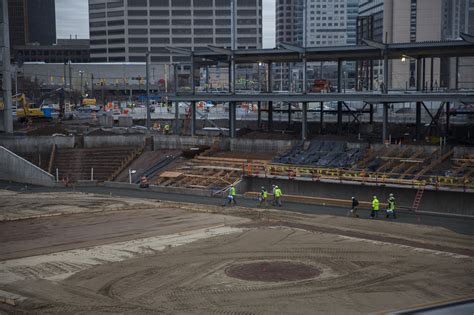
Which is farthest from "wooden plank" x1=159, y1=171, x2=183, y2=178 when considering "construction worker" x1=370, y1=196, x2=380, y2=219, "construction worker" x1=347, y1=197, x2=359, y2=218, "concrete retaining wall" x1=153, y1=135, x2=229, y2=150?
"construction worker" x1=370, y1=196, x2=380, y2=219

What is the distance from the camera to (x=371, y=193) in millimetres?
A: 34656

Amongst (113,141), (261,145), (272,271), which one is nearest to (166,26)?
(113,141)

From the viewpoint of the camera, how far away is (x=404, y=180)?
33781mm

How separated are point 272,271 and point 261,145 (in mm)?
26435

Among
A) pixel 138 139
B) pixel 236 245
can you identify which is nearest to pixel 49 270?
pixel 236 245

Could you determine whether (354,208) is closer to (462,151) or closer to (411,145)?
(462,151)

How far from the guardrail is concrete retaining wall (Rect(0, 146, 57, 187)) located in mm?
14665

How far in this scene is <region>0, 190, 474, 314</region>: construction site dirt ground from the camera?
1712cm

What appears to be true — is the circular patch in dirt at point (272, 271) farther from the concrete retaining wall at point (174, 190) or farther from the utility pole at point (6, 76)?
the utility pole at point (6, 76)

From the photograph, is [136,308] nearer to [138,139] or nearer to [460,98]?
[460,98]

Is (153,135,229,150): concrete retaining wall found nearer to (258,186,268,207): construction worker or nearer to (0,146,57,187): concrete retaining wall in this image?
(0,146,57,187): concrete retaining wall

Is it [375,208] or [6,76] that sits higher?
[6,76]

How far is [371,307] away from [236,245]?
8.75 meters

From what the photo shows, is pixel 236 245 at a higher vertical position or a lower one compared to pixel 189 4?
lower
